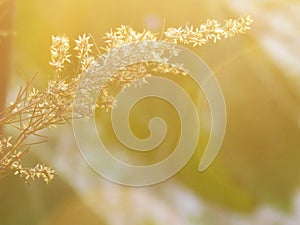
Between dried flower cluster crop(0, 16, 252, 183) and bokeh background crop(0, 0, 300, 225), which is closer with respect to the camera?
dried flower cluster crop(0, 16, 252, 183)

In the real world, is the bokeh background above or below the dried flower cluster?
above

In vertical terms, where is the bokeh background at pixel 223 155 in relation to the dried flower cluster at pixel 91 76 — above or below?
above

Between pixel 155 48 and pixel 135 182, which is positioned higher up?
pixel 135 182

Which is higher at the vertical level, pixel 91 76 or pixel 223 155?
pixel 223 155

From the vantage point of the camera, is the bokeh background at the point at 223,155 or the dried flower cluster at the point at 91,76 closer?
the dried flower cluster at the point at 91,76

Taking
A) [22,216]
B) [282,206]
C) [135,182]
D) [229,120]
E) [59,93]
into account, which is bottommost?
[59,93]

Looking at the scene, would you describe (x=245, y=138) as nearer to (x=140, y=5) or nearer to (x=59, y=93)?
(x=140, y=5)

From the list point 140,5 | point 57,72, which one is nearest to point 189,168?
point 140,5

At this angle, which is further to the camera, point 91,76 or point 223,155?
point 223,155
